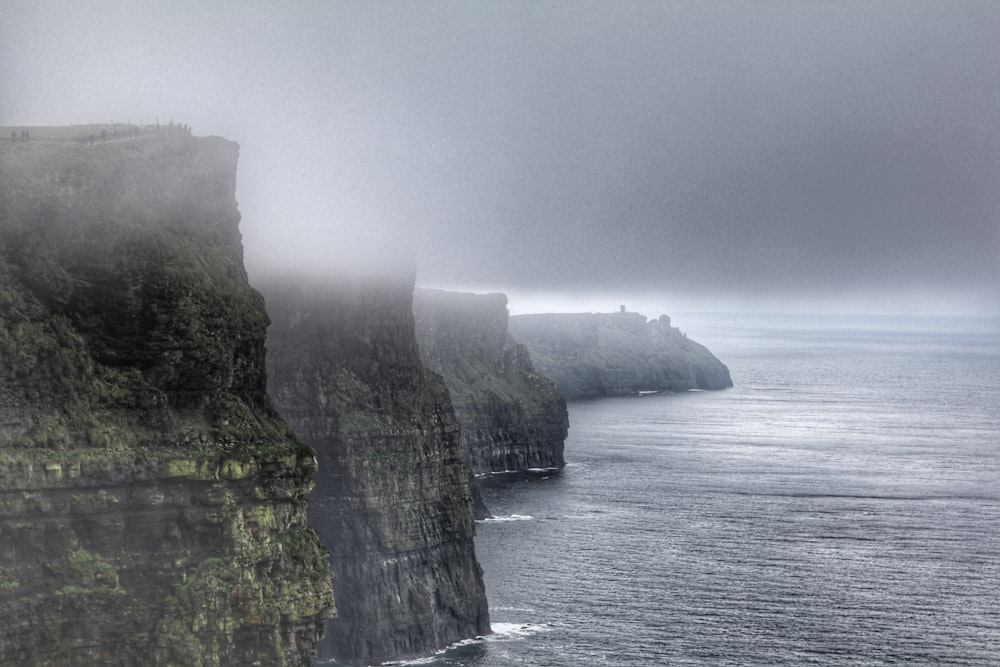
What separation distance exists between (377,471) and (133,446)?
4493 cm

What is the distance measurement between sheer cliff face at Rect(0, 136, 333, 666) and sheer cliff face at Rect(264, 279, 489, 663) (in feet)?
112

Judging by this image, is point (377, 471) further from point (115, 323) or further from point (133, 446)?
point (133, 446)

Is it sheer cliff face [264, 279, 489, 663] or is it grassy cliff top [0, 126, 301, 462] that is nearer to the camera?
grassy cliff top [0, 126, 301, 462]

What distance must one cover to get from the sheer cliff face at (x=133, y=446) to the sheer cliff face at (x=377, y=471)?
1340 inches

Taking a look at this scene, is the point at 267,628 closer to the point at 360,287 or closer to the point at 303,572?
the point at 303,572

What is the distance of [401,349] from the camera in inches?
4550

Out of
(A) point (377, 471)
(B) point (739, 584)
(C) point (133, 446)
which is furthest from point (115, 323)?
(B) point (739, 584)

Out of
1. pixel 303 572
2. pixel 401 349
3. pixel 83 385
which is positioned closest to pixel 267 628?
pixel 303 572

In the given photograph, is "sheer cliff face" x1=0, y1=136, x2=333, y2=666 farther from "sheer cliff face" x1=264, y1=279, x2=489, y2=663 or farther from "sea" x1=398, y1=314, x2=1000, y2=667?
"sea" x1=398, y1=314, x2=1000, y2=667

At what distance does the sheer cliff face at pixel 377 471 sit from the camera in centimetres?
10500

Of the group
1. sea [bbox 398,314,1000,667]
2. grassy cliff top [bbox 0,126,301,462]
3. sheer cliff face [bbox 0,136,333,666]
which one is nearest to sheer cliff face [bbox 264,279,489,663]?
sea [bbox 398,314,1000,667]

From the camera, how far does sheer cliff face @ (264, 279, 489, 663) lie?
105000 mm

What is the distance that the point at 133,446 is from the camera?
2486 inches

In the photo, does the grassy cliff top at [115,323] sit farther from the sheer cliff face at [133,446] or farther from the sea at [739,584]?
the sea at [739,584]
